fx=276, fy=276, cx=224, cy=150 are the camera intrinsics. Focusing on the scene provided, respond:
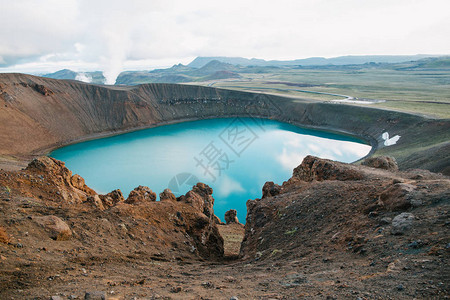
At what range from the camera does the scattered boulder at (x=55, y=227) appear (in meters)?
7.54

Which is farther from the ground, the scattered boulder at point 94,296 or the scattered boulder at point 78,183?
the scattered boulder at point 78,183

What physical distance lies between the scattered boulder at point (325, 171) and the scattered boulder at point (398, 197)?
5.86m

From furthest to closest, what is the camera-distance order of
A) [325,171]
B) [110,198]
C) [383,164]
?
[383,164], [325,171], [110,198]

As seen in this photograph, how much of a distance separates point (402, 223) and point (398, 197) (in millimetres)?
1386

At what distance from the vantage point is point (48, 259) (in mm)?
6363

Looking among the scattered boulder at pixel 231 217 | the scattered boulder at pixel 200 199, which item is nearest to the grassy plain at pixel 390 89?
the scattered boulder at pixel 231 217

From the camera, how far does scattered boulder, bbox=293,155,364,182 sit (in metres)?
15.1

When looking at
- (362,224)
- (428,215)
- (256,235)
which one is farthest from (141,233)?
(428,215)

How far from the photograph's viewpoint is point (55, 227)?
25.1 ft

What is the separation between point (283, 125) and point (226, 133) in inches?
638

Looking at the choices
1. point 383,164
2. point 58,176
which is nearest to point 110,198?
point 58,176

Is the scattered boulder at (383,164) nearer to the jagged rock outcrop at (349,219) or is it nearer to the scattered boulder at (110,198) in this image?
the jagged rock outcrop at (349,219)

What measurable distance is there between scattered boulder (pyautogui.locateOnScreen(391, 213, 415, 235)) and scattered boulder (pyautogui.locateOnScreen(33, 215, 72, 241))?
8.72 m

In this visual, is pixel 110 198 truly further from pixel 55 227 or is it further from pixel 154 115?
pixel 154 115
